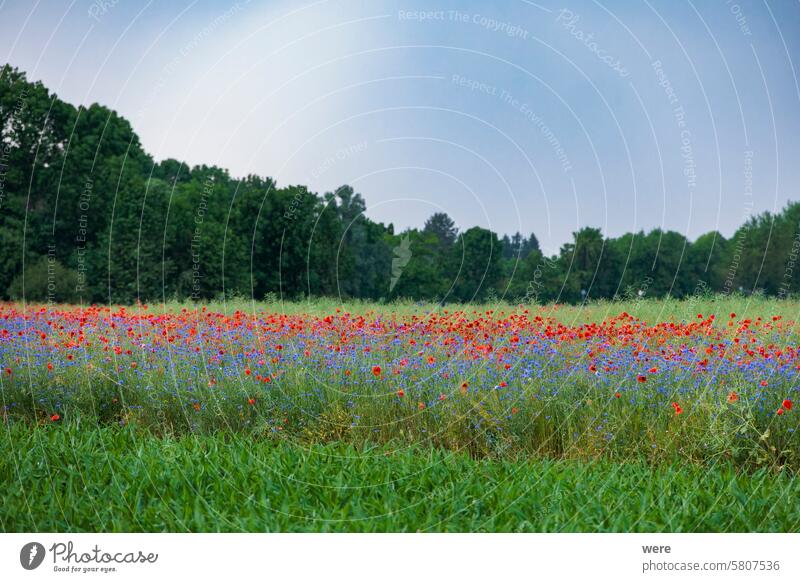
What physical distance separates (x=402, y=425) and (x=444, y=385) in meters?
0.60

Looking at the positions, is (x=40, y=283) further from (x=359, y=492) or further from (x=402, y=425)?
(x=359, y=492)

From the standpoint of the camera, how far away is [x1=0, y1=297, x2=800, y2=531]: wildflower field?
14.0 feet

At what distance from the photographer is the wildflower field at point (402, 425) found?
4.26 meters

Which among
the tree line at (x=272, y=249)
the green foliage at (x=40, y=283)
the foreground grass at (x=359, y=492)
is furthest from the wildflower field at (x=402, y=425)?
the green foliage at (x=40, y=283)

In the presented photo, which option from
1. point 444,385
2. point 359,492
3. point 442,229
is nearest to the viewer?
point 359,492

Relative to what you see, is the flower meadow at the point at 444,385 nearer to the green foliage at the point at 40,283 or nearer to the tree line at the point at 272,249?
the tree line at the point at 272,249

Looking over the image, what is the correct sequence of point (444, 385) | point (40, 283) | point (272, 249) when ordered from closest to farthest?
point (444, 385) → point (272, 249) → point (40, 283)

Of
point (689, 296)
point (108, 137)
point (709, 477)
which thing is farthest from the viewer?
point (108, 137)

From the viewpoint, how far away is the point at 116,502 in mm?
4438

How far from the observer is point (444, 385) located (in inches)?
253

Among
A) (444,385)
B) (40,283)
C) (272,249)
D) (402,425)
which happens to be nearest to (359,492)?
(402,425)

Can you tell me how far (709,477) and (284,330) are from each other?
5118 millimetres
